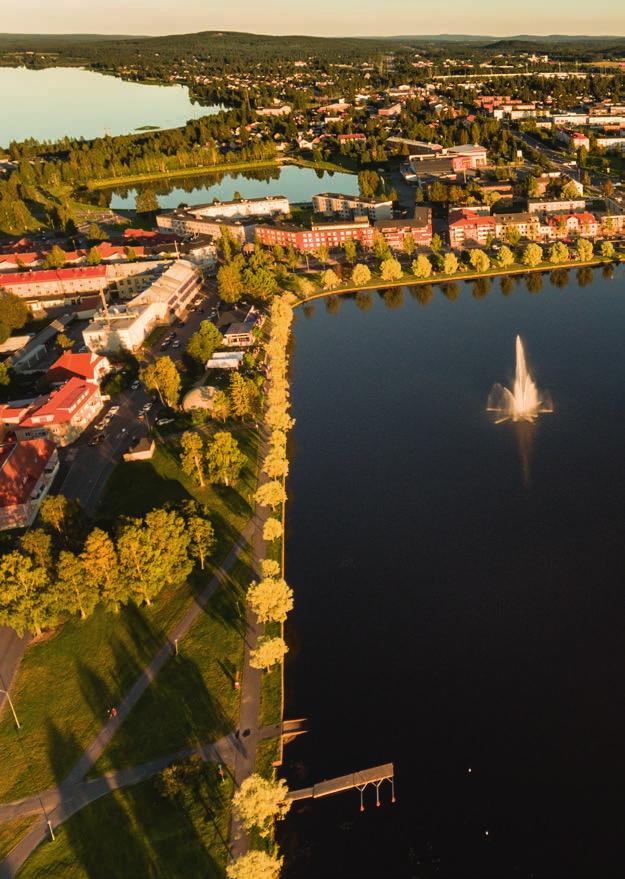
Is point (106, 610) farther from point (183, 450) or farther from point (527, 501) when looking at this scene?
point (527, 501)

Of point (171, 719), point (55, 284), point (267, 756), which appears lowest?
point (267, 756)

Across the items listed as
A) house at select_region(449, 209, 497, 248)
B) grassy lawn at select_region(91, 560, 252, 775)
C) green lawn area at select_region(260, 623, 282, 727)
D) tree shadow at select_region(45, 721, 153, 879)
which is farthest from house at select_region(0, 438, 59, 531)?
house at select_region(449, 209, 497, 248)

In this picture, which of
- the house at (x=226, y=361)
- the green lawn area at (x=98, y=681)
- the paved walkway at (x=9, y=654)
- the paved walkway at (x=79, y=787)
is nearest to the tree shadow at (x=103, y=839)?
the paved walkway at (x=79, y=787)

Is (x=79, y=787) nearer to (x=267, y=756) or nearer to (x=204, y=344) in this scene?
(x=267, y=756)

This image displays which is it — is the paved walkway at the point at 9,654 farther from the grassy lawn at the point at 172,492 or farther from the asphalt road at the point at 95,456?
the grassy lawn at the point at 172,492

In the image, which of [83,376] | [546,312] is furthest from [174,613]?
[546,312]

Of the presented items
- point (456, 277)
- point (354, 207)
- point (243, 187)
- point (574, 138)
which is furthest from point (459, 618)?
point (574, 138)
